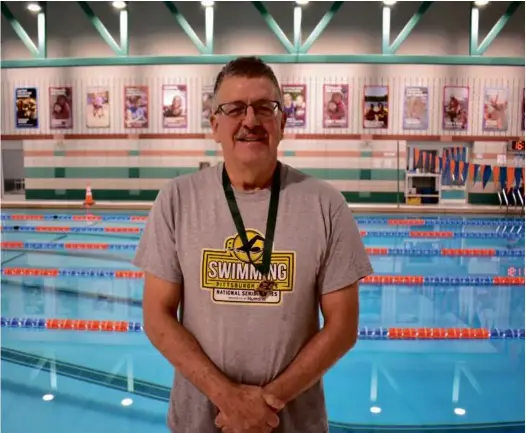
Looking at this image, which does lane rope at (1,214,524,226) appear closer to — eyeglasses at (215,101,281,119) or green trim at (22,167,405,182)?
green trim at (22,167,405,182)

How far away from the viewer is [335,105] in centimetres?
1547

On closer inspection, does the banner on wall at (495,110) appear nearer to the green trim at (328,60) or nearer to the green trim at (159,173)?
the green trim at (328,60)

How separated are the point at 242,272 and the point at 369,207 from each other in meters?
13.4

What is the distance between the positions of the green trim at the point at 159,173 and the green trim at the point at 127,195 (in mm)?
454

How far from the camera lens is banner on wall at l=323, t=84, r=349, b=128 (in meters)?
15.4

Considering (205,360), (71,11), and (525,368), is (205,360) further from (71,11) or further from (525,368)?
(71,11)

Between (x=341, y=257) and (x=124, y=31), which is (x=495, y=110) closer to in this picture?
(x=124, y=31)

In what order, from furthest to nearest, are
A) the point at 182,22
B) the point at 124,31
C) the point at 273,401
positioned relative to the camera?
the point at 124,31 < the point at 182,22 < the point at 273,401

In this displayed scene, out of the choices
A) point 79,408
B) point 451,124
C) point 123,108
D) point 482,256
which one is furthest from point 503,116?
point 79,408

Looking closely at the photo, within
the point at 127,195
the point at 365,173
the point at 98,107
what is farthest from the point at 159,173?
the point at 365,173

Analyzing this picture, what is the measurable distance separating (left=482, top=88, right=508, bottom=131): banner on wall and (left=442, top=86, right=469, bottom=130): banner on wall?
59 centimetres

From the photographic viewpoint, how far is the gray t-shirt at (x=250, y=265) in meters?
1.50

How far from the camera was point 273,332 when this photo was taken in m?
1.51

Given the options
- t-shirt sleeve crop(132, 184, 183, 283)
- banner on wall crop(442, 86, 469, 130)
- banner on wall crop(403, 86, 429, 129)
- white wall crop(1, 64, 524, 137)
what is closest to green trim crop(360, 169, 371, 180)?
white wall crop(1, 64, 524, 137)
